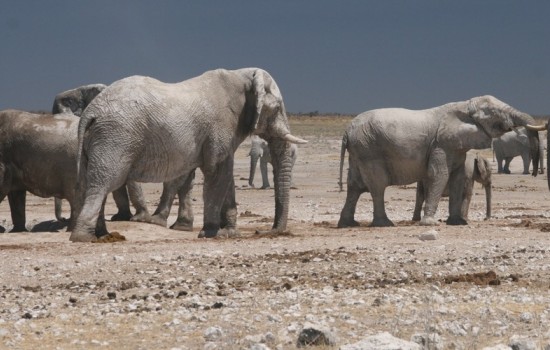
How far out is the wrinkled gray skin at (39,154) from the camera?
16.6 m

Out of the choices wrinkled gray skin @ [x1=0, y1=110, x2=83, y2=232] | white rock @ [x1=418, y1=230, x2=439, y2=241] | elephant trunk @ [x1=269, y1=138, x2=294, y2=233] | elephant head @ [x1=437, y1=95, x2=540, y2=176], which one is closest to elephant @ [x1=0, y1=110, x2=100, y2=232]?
wrinkled gray skin @ [x1=0, y1=110, x2=83, y2=232]

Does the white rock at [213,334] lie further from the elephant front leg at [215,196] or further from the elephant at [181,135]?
the elephant front leg at [215,196]

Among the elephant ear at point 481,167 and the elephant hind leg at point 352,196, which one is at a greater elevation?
the elephant ear at point 481,167

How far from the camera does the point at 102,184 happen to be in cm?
1415

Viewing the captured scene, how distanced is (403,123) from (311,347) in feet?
39.0

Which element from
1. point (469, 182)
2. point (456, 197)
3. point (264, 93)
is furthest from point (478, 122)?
point (264, 93)

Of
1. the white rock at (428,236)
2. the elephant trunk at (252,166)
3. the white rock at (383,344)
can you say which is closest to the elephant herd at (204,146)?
the white rock at (428,236)

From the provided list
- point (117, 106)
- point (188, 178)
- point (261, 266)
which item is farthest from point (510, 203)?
point (261, 266)

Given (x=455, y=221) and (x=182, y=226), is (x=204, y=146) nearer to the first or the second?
(x=182, y=226)

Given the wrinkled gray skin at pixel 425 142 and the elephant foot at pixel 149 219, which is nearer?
the elephant foot at pixel 149 219

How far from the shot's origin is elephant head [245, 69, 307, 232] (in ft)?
51.6

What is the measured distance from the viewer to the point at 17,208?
57.6 feet

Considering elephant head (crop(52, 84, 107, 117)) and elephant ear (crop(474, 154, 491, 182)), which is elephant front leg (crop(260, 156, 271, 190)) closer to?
elephant ear (crop(474, 154, 491, 182))

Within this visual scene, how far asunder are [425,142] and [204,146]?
477 cm
